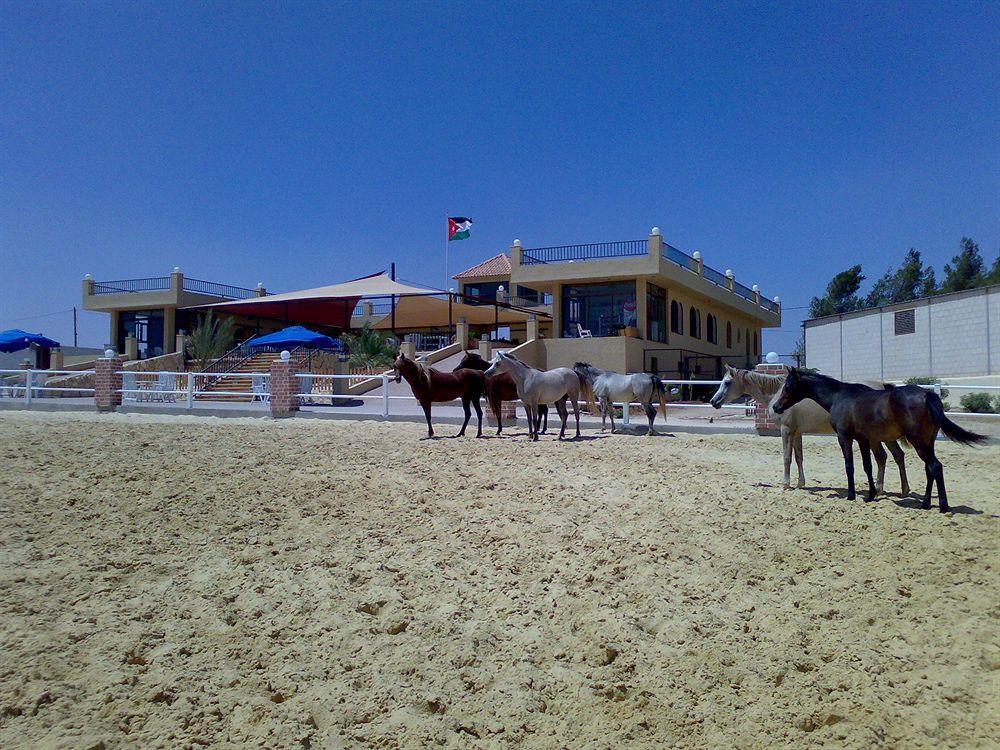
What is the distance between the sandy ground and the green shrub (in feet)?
44.8

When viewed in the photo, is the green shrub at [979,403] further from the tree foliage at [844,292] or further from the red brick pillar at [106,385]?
the tree foliage at [844,292]

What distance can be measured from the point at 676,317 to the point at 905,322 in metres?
9.02

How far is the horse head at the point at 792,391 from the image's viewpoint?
302 inches

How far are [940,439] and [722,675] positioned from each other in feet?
33.0

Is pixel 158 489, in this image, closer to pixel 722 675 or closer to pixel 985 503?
pixel 722 675

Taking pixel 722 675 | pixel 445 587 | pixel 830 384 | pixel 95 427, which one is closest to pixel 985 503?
pixel 830 384

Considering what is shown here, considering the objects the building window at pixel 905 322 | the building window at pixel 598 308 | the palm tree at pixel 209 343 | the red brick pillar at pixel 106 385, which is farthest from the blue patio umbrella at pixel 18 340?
the building window at pixel 905 322

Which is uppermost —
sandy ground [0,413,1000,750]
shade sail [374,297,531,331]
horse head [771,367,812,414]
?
shade sail [374,297,531,331]

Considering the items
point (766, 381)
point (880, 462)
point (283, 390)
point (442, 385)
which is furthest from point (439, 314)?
point (880, 462)

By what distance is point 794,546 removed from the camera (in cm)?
614

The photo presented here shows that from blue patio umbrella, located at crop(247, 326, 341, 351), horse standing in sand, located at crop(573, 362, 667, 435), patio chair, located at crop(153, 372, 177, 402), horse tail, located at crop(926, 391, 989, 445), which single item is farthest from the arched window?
horse tail, located at crop(926, 391, 989, 445)

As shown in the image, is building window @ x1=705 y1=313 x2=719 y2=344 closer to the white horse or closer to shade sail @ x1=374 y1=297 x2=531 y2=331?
shade sail @ x1=374 y1=297 x2=531 y2=331

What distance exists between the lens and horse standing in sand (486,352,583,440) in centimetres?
1276

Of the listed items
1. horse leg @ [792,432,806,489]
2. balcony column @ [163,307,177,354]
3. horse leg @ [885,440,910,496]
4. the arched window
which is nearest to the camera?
horse leg @ [885,440,910,496]
